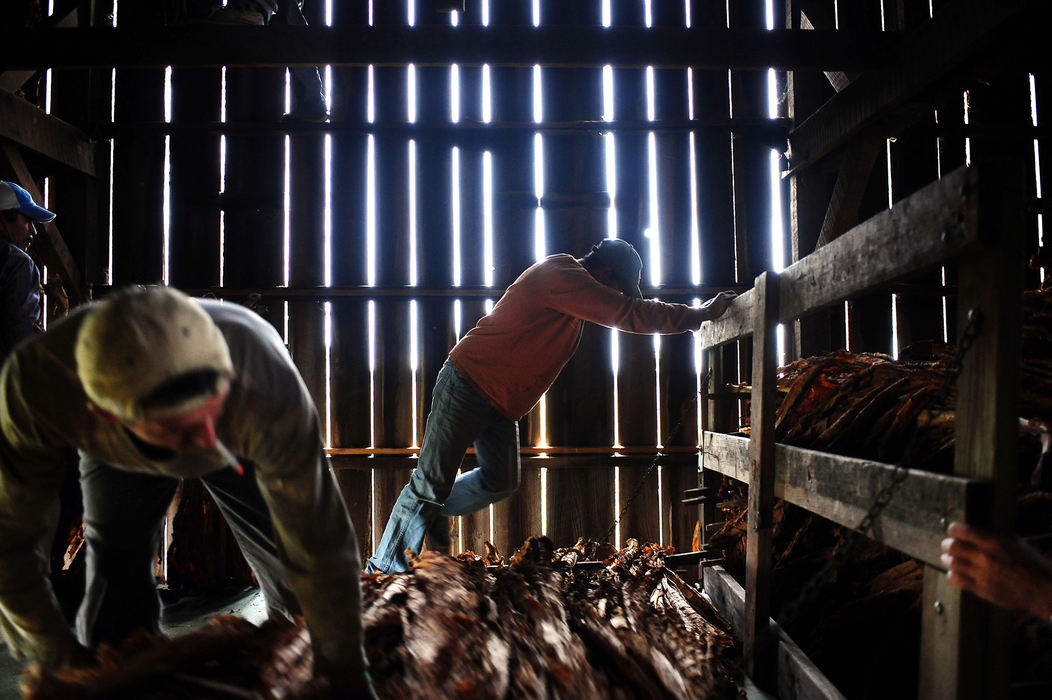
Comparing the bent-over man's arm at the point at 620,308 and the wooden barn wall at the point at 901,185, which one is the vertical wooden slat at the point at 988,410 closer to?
the bent-over man's arm at the point at 620,308

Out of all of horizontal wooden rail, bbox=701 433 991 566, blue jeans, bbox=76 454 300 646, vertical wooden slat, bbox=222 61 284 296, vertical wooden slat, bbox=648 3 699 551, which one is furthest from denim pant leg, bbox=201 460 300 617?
vertical wooden slat, bbox=648 3 699 551

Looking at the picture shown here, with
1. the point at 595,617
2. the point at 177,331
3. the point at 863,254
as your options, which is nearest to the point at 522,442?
the point at 595,617

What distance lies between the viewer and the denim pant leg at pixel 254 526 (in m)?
2.49

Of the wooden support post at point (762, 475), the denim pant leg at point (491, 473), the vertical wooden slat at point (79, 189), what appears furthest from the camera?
the vertical wooden slat at point (79, 189)

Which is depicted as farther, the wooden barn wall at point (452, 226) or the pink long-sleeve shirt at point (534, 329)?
the wooden barn wall at point (452, 226)

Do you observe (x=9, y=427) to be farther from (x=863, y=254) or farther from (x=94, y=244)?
(x=94, y=244)

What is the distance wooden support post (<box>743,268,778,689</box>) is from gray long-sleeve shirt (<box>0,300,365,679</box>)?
70.7 inches

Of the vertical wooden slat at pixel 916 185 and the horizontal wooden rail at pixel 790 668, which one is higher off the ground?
the vertical wooden slat at pixel 916 185

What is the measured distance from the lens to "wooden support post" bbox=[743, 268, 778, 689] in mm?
2805

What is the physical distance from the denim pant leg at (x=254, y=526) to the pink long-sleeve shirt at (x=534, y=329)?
168 centimetres

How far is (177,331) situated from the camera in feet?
4.72

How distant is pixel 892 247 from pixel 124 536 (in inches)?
113

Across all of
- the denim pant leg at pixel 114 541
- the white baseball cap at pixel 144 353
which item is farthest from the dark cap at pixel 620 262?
the white baseball cap at pixel 144 353

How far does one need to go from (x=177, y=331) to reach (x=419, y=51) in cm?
361
